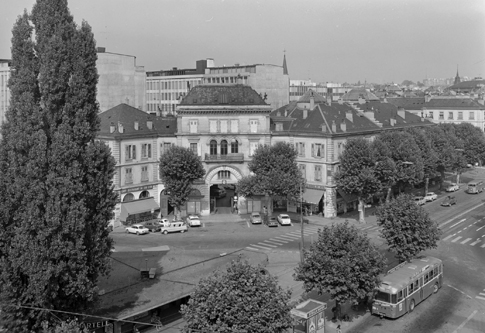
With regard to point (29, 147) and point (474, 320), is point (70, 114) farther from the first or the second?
point (474, 320)

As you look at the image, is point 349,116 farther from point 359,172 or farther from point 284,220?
point 284,220

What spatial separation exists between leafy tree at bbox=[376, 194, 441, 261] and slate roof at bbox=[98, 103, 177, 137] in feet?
123

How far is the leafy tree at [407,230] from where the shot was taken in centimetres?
4353

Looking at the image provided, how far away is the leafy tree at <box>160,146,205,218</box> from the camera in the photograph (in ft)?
222

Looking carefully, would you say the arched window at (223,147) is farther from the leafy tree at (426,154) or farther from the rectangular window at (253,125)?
the leafy tree at (426,154)

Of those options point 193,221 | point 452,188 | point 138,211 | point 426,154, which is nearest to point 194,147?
point 193,221

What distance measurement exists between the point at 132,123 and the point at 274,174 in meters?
20.4

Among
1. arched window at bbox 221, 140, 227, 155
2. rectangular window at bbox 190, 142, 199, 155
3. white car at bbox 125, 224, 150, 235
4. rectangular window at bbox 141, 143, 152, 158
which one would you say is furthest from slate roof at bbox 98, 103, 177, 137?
white car at bbox 125, 224, 150, 235

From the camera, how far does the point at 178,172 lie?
67.8m

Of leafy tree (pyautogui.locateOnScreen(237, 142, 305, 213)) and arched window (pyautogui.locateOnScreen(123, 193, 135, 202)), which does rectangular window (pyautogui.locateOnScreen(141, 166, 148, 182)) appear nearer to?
arched window (pyautogui.locateOnScreen(123, 193, 135, 202))

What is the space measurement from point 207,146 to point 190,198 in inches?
291

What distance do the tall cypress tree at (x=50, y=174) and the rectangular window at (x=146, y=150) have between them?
41065 mm

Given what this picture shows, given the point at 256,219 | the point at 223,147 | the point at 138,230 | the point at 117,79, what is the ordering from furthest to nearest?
the point at 117,79, the point at 223,147, the point at 256,219, the point at 138,230

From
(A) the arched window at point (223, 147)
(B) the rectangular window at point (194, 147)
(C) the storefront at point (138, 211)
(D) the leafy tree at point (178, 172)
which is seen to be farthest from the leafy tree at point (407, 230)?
(C) the storefront at point (138, 211)
